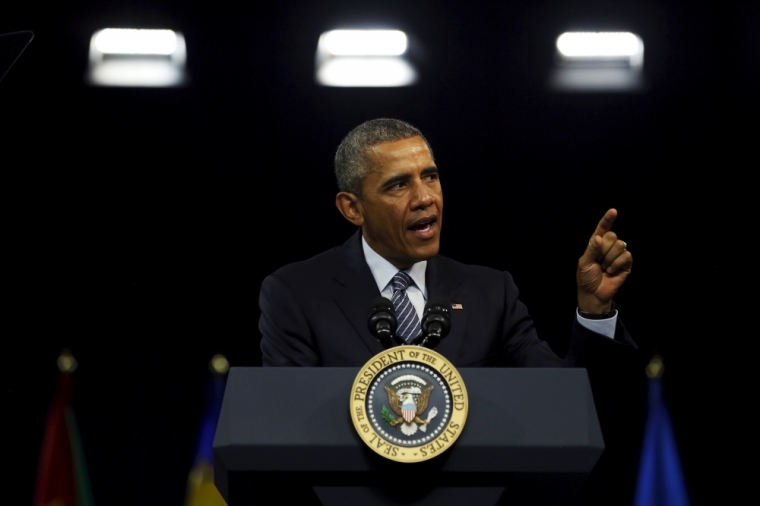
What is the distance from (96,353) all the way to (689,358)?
7.87 ft

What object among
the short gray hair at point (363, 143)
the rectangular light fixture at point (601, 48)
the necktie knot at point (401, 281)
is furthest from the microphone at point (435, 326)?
the rectangular light fixture at point (601, 48)

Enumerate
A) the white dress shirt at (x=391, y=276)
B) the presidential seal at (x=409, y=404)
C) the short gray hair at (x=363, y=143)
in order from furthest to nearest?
the short gray hair at (x=363, y=143) < the white dress shirt at (x=391, y=276) < the presidential seal at (x=409, y=404)

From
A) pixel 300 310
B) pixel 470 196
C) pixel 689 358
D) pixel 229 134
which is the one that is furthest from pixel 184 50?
pixel 689 358

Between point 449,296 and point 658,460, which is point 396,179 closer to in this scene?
point 449,296

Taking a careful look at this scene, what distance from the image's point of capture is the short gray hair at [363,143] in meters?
2.37

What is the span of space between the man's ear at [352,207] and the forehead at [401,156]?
12 cm

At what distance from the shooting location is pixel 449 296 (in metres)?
2.24

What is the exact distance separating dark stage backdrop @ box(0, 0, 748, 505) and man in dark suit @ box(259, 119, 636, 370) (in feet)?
3.90

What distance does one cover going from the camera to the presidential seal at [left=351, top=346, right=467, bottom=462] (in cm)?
149

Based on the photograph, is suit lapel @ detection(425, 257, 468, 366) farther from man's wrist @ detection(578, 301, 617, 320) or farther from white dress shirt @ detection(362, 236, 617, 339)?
man's wrist @ detection(578, 301, 617, 320)

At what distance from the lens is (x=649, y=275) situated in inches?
144

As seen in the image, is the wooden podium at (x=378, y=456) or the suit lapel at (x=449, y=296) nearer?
the wooden podium at (x=378, y=456)

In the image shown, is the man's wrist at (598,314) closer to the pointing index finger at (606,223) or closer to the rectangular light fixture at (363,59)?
the pointing index finger at (606,223)

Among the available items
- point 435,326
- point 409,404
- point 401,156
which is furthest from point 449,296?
point 409,404
